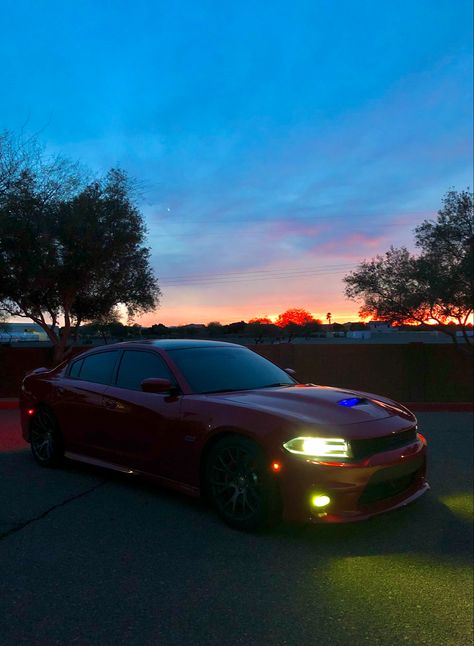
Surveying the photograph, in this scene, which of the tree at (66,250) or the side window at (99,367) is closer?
the side window at (99,367)

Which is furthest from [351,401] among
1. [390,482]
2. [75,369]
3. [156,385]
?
[75,369]

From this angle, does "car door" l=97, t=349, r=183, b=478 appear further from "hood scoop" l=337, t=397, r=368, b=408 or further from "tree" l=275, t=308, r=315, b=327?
"tree" l=275, t=308, r=315, b=327

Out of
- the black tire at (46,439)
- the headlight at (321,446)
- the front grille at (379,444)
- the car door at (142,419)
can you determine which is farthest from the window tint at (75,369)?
the front grille at (379,444)

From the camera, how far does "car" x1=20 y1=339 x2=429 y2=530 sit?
3977 millimetres

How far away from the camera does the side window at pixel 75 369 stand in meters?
6.13

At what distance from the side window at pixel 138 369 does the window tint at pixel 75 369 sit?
2.56 ft

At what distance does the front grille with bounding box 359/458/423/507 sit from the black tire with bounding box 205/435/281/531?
26.5 inches

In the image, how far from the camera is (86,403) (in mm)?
5656

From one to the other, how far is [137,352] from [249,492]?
204 cm

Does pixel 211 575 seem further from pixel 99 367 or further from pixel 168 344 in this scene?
pixel 99 367

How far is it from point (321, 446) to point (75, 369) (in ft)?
11.0

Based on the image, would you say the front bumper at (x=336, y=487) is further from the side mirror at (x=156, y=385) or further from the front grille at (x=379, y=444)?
the side mirror at (x=156, y=385)

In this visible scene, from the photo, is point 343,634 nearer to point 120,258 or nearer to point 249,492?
point 249,492

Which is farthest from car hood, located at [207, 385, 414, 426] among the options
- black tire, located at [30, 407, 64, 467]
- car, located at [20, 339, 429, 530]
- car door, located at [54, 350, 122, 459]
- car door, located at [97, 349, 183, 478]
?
black tire, located at [30, 407, 64, 467]
